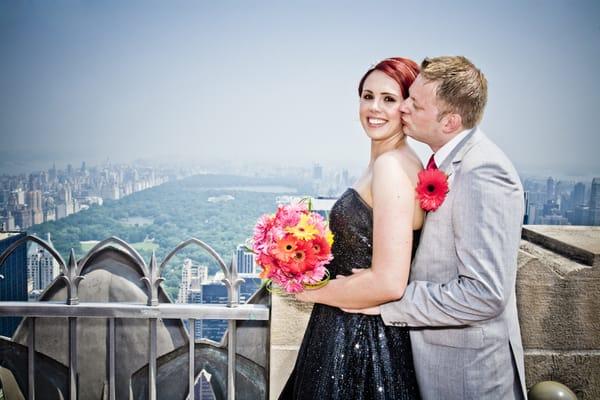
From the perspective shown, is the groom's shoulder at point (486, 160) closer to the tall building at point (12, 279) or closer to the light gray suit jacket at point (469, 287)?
the light gray suit jacket at point (469, 287)

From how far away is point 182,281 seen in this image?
6.52ft

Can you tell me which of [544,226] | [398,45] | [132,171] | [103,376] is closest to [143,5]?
[132,171]

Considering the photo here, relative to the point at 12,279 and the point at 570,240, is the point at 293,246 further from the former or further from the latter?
the point at 12,279

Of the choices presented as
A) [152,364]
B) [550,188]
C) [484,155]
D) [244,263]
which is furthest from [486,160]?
[550,188]

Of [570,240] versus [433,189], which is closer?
[433,189]

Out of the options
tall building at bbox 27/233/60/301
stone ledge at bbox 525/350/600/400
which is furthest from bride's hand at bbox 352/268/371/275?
tall building at bbox 27/233/60/301

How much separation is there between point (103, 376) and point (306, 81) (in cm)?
264

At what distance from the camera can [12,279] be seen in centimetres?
190

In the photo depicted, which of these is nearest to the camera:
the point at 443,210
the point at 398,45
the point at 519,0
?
the point at 443,210

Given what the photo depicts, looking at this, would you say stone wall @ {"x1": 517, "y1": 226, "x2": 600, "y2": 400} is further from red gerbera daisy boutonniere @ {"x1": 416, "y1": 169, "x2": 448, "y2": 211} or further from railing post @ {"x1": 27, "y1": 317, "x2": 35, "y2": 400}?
railing post @ {"x1": 27, "y1": 317, "x2": 35, "y2": 400}

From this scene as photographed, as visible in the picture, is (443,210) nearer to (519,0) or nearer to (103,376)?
(103,376)

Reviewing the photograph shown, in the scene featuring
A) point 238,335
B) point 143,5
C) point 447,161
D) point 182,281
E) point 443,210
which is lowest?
point 238,335

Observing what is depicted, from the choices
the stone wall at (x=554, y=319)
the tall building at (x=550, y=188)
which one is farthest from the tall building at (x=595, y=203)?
the stone wall at (x=554, y=319)

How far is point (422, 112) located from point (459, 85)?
103 mm
